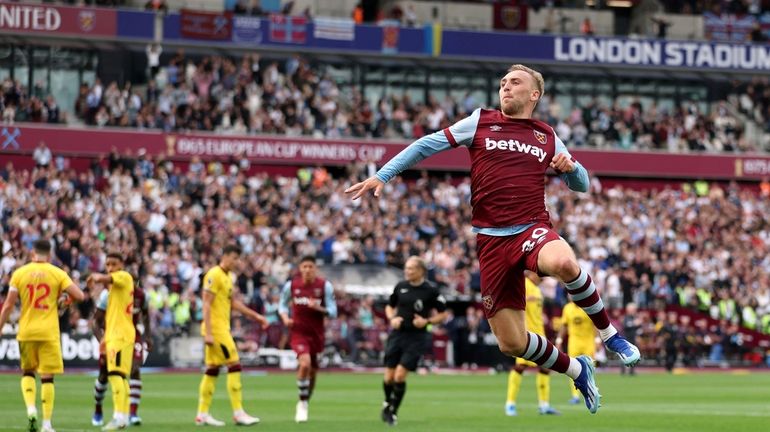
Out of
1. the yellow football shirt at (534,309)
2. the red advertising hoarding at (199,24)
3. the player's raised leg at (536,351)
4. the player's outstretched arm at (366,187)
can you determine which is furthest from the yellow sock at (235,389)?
the red advertising hoarding at (199,24)

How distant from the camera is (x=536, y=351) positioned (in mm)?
12477

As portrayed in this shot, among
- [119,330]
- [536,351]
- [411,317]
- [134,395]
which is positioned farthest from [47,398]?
[536,351]

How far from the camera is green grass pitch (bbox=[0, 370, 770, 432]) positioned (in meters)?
19.6

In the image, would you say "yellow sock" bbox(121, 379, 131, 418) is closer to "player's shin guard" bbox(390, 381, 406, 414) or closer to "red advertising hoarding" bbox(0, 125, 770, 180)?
"player's shin guard" bbox(390, 381, 406, 414)

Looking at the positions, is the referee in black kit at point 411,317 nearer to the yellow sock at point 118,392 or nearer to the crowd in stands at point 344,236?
the yellow sock at point 118,392

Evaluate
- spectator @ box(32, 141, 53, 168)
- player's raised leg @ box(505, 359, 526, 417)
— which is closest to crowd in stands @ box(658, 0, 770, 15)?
spectator @ box(32, 141, 53, 168)

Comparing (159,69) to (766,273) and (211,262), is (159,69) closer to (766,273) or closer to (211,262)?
(211,262)

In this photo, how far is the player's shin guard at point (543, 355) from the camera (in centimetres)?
1245

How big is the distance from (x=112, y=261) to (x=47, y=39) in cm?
3425

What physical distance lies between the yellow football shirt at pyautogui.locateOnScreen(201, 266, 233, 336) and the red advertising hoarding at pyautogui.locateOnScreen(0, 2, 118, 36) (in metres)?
31.9

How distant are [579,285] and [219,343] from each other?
9.10 metres

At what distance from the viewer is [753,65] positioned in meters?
58.9

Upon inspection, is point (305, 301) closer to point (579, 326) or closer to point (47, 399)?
point (47, 399)

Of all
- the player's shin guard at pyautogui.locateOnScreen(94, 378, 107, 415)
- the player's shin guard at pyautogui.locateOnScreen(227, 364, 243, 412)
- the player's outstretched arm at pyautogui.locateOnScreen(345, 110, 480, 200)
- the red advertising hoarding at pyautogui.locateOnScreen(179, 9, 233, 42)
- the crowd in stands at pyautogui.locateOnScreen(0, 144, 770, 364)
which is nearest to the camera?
the player's outstretched arm at pyautogui.locateOnScreen(345, 110, 480, 200)
